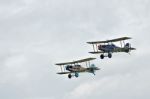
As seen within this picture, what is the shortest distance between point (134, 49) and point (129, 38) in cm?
555

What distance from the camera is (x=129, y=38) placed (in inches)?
7662

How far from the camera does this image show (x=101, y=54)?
197m

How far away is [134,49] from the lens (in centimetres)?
19938

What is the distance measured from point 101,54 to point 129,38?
7636mm

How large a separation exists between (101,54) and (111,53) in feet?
12.0

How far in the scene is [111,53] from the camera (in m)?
200

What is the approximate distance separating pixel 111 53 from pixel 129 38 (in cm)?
734

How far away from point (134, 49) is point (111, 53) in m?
5.40
